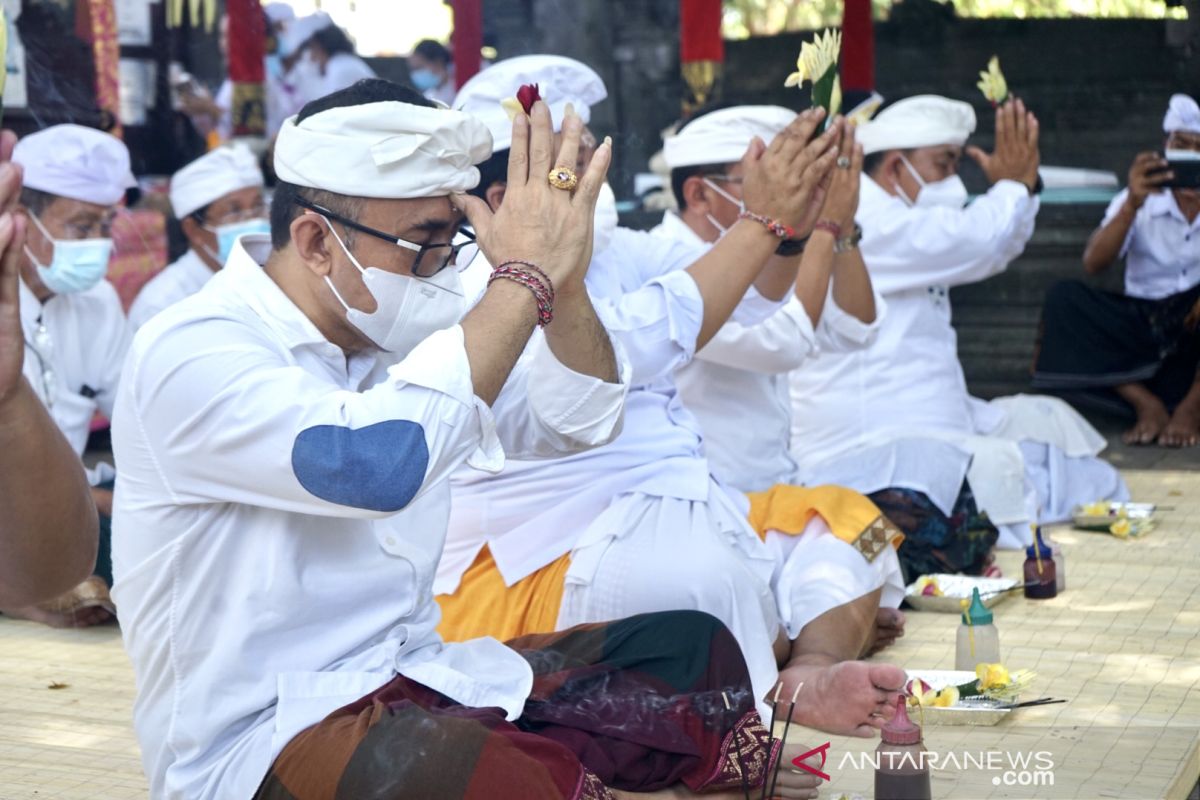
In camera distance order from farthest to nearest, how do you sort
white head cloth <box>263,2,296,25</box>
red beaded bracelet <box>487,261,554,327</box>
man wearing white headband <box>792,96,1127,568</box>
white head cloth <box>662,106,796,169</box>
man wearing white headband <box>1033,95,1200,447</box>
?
white head cloth <box>263,2,296,25</box> < man wearing white headband <box>1033,95,1200,447</box> < man wearing white headband <box>792,96,1127,568</box> < white head cloth <box>662,106,796,169</box> < red beaded bracelet <box>487,261,554,327</box>

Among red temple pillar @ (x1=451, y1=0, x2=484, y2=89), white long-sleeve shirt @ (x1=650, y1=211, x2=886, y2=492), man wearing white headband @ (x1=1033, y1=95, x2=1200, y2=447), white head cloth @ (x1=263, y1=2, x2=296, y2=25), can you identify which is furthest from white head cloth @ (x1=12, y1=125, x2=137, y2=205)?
white head cloth @ (x1=263, y1=2, x2=296, y2=25)

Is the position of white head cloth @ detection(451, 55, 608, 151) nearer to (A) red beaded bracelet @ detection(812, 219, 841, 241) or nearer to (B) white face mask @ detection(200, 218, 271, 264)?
(A) red beaded bracelet @ detection(812, 219, 841, 241)

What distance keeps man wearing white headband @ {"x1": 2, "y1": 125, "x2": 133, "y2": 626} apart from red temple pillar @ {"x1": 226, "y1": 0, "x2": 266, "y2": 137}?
10.3ft

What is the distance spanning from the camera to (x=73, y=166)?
18.8 ft

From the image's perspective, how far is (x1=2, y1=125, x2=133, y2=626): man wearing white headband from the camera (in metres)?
5.34

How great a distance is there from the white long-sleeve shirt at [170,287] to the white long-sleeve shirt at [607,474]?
2.84 meters

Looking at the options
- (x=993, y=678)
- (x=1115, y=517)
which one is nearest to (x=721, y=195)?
(x=993, y=678)

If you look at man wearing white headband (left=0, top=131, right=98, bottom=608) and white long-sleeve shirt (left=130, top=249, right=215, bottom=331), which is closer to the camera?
man wearing white headband (left=0, top=131, right=98, bottom=608)

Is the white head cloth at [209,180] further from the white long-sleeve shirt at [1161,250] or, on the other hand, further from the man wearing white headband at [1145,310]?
the white long-sleeve shirt at [1161,250]

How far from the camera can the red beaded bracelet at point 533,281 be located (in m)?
2.58

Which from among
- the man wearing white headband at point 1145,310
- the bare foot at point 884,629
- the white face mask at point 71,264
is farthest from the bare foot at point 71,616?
the man wearing white headband at point 1145,310

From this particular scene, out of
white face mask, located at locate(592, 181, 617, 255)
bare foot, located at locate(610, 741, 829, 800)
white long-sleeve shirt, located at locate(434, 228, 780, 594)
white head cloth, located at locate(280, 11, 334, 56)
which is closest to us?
bare foot, located at locate(610, 741, 829, 800)

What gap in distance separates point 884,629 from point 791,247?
107 centimetres

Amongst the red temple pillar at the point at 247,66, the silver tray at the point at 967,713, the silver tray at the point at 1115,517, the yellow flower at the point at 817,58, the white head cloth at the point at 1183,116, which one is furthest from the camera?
the red temple pillar at the point at 247,66
